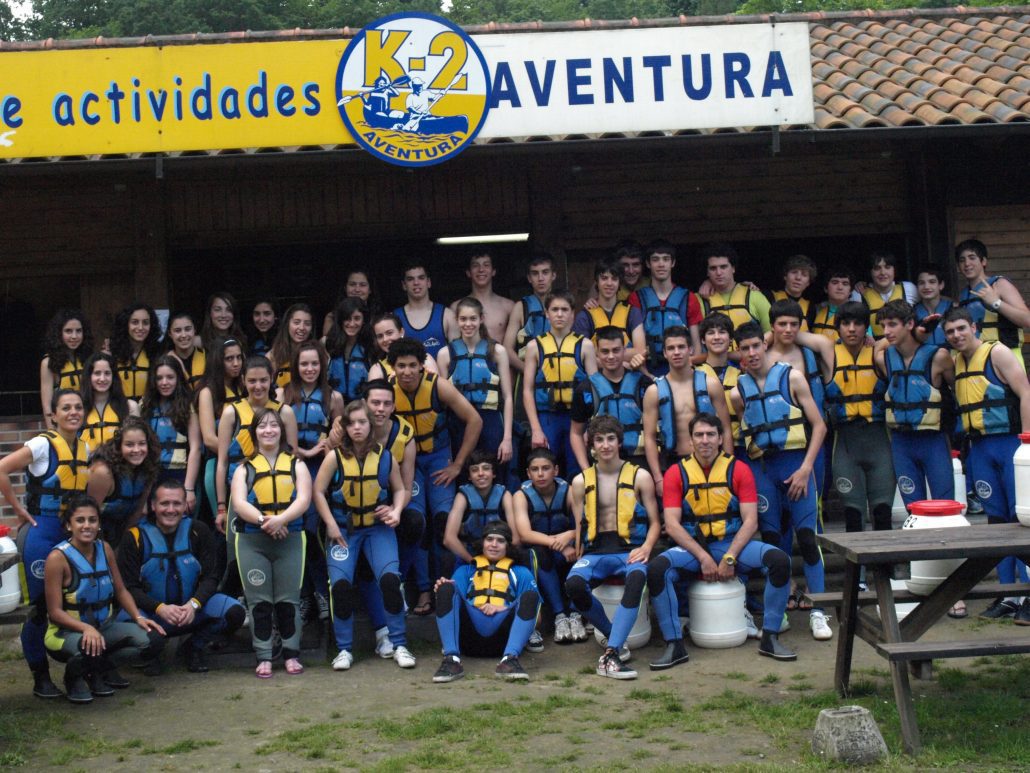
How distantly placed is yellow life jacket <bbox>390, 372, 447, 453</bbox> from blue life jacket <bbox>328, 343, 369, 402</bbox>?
0.35 meters

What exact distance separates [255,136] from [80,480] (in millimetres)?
2615

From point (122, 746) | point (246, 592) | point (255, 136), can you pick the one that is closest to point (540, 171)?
point (255, 136)

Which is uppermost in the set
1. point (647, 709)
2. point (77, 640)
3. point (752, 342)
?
point (752, 342)

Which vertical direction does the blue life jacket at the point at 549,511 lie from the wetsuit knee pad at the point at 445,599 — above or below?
above

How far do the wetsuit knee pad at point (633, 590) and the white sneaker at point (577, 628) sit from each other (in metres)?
0.66

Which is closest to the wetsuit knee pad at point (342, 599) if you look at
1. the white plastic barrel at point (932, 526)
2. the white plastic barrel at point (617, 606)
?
the white plastic barrel at point (617, 606)

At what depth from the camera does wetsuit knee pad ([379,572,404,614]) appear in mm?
7359

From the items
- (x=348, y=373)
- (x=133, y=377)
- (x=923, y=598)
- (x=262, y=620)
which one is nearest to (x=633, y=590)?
(x=923, y=598)

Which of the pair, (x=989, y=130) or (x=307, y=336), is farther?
(x=989, y=130)

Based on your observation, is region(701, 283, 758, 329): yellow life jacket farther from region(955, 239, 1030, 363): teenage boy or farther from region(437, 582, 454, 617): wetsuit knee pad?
region(437, 582, 454, 617): wetsuit knee pad

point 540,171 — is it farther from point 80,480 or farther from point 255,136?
point 80,480

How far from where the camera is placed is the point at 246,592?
729 centimetres

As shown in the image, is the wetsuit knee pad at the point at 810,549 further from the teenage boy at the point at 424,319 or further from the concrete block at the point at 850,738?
the teenage boy at the point at 424,319

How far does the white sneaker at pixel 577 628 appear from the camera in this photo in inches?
300
